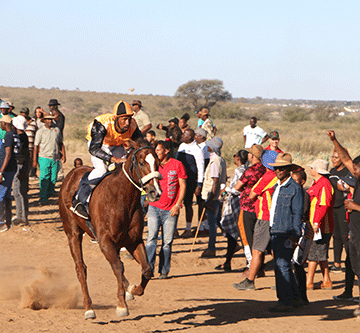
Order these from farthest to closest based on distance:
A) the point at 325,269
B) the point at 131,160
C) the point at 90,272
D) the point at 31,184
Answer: the point at 31,184, the point at 90,272, the point at 325,269, the point at 131,160

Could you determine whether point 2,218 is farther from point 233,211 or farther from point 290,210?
point 290,210

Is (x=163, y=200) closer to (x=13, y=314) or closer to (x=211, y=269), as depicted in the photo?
(x=211, y=269)

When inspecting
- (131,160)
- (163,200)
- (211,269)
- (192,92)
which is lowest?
(211,269)

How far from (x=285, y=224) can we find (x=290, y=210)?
193 mm

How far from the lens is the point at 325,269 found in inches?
351

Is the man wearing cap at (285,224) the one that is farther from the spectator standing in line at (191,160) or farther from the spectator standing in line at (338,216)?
the spectator standing in line at (191,160)

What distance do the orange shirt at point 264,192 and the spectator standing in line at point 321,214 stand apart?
871mm

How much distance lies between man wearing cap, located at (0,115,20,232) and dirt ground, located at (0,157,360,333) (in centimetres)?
156

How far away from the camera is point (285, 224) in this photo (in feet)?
23.2


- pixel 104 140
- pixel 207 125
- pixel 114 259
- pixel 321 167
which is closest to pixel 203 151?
pixel 207 125

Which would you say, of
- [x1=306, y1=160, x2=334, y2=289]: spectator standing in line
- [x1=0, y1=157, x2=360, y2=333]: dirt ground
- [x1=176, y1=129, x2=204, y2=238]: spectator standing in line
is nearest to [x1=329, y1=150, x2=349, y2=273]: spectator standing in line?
[x1=0, y1=157, x2=360, y2=333]: dirt ground

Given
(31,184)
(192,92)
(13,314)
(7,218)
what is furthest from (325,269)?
(192,92)

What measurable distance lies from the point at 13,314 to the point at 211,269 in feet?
14.7

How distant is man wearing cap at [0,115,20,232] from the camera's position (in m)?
12.3
